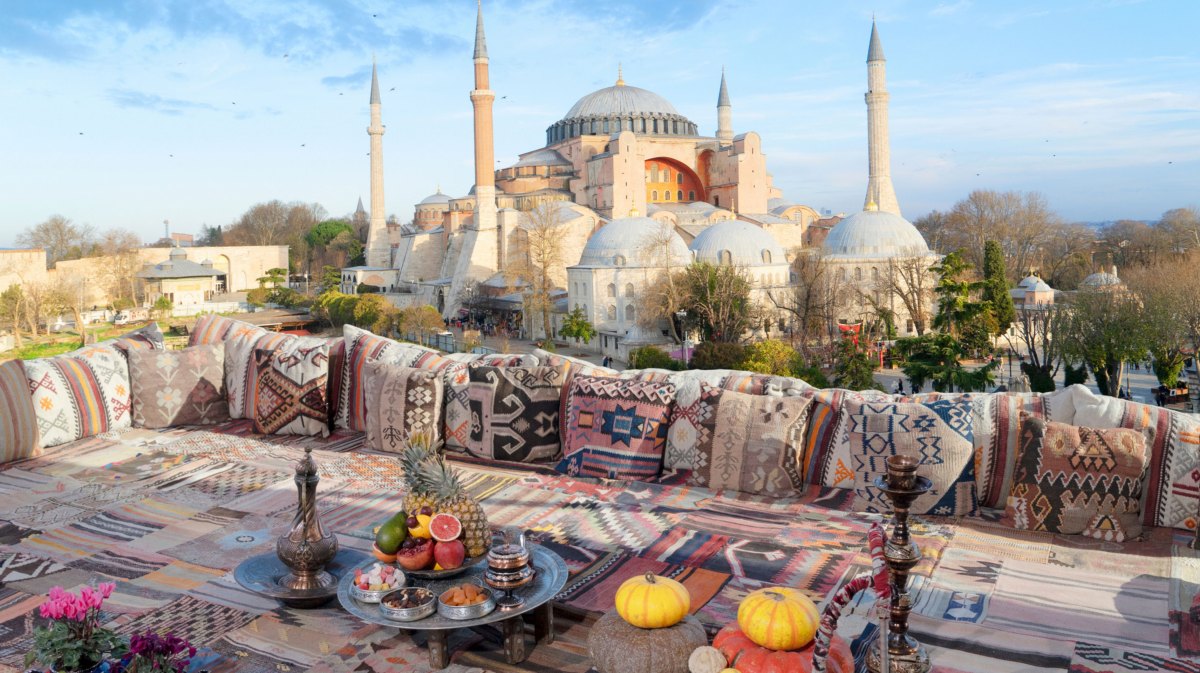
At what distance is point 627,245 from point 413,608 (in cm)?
1981

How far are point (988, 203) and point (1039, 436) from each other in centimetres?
3420

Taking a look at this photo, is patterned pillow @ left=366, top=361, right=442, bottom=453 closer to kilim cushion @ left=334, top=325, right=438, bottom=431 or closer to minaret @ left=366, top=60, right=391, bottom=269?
kilim cushion @ left=334, top=325, right=438, bottom=431

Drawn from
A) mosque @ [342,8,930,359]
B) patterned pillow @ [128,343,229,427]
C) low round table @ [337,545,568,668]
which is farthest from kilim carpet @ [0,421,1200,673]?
mosque @ [342,8,930,359]

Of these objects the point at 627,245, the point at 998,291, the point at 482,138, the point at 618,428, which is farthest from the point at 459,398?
the point at 482,138

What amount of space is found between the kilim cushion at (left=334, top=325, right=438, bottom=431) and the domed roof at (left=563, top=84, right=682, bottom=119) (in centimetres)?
3041

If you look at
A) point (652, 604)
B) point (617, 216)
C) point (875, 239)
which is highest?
point (617, 216)

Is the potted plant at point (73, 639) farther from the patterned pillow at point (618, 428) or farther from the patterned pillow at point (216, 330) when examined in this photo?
the patterned pillow at point (216, 330)

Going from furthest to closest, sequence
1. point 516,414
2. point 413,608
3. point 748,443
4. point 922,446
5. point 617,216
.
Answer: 1. point 617,216
2. point 516,414
3. point 748,443
4. point 922,446
5. point 413,608

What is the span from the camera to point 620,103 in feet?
112

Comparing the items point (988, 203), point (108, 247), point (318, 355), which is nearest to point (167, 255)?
point (108, 247)

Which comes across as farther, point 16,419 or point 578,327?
point 578,327

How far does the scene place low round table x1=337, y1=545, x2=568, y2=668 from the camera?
2.06 metres

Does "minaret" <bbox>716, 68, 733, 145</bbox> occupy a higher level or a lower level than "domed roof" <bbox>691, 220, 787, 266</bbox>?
higher

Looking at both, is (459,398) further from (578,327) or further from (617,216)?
(617,216)
